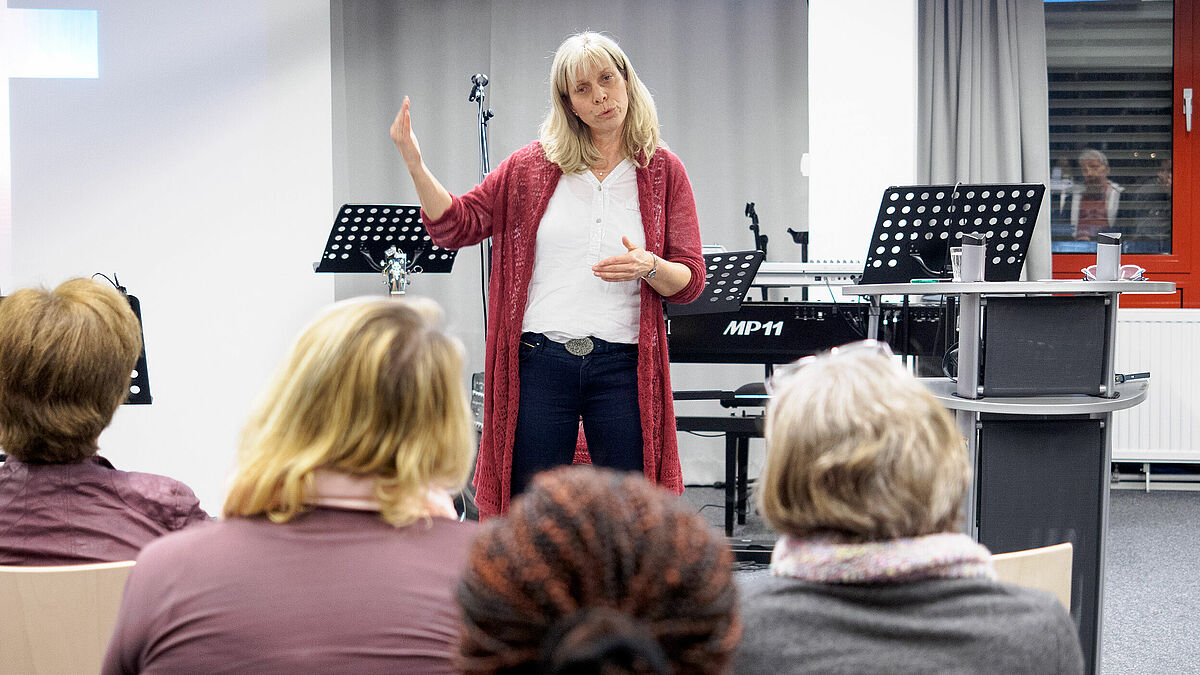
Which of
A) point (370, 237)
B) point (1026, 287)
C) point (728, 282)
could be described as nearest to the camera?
point (1026, 287)

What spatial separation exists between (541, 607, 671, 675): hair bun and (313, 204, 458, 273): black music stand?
10.7ft

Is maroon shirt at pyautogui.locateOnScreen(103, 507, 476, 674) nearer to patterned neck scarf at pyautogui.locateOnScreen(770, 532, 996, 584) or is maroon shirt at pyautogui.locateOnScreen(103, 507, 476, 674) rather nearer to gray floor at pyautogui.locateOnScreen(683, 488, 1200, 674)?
patterned neck scarf at pyautogui.locateOnScreen(770, 532, 996, 584)

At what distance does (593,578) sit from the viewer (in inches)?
25.1

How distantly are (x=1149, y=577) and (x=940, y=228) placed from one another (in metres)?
Result: 1.47

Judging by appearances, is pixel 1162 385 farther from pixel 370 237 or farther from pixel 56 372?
pixel 56 372

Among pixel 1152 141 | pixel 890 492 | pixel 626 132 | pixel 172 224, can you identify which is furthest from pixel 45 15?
pixel 1152 141

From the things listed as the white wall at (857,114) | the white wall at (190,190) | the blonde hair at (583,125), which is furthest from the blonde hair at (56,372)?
the white wall at (857,114)

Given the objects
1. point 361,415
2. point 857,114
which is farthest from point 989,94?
point 361,415

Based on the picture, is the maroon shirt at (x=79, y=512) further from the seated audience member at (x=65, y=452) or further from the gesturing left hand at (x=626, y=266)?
the gesturing left hand at (x=626, y=266)

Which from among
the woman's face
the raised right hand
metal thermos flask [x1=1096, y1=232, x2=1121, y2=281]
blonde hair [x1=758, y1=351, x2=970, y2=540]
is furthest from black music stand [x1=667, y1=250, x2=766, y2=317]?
blonde hair [x1=758, y1=351, x2=970, y2=540]

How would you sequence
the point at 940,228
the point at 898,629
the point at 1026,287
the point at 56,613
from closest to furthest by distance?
the point at 898,629
the point at 56,613
the point at 1026,287
the point at 940,228

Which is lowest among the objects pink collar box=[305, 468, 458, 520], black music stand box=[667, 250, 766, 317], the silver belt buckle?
pink collar box=[305, 468, 458, 520]

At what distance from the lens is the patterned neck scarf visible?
0.88m

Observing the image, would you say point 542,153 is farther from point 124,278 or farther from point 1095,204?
point 1095,204
